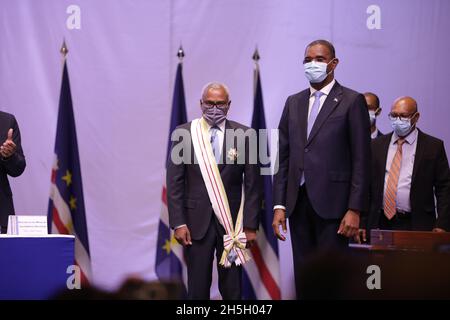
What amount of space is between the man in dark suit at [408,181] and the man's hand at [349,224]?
39.1 inches

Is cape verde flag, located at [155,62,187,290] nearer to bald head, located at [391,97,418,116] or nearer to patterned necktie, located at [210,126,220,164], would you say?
patterned necktie, located at [210,126,220,164]

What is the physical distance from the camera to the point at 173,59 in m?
6.16

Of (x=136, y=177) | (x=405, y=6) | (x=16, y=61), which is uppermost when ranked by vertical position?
(x=405, y=6)

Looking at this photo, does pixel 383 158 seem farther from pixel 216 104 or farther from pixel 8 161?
pixel 8 161

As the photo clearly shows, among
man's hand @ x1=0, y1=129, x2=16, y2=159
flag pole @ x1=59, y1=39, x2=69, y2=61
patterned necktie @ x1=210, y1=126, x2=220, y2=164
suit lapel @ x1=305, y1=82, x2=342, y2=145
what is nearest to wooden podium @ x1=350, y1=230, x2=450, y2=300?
suit lapel @ x1=305, y1=82, x2=342, y2=145

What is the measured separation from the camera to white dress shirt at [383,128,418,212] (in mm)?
5059

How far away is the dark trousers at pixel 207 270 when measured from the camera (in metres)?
4.54

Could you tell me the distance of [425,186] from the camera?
506cm

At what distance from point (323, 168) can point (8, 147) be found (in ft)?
5.86

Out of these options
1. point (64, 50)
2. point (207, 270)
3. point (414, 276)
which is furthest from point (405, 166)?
point (414, 276)
